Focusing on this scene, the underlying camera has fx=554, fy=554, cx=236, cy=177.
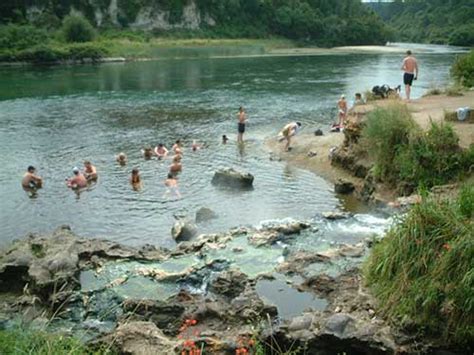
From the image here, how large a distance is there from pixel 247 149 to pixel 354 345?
20.0 m

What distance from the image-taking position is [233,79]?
6009 centimetres

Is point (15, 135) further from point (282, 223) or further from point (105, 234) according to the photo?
point (282, 223)

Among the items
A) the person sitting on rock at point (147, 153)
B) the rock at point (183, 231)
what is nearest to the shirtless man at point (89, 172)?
the person sitting on rock at point (147, 153)

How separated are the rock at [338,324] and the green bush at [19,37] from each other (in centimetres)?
8146

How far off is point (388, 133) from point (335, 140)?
7.85m

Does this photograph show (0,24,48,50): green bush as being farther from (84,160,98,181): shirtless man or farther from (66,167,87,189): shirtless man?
(66,167,87,189): shirtless man

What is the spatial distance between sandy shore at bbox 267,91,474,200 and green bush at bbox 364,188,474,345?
35.5 ft

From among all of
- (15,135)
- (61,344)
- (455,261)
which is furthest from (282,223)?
(15,135)

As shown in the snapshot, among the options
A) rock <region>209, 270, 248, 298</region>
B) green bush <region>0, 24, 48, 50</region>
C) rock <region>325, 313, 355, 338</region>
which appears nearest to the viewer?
rock <region>325, 313, 355, 338</region>

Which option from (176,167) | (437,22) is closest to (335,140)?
(176,167)

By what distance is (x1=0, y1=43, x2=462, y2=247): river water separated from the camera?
64.7 feet

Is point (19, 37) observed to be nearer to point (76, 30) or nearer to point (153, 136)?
point (76, 30)

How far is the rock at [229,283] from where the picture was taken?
42.1 ft

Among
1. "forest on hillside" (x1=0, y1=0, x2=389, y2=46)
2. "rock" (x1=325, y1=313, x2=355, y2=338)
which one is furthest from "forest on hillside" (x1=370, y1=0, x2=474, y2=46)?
"rock" (x1=325, y1=313, x2=355, y2=338)
